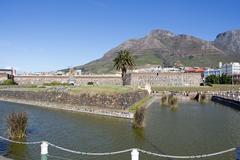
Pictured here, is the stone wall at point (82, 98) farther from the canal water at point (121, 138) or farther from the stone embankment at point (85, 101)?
the canal water at point (121, 138)

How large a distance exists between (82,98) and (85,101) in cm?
140

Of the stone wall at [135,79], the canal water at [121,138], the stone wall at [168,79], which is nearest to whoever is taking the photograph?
the canal water at [121,138]

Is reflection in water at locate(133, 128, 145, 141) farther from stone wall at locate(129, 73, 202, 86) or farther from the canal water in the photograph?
stone wall at locate(129, 73, 202, 86)

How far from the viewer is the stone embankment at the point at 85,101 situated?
39000mm

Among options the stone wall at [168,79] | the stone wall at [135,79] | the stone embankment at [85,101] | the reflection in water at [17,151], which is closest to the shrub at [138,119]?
the stone embankment at [85,101]

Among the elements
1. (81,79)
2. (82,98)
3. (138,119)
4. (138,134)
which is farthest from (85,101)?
(81,79)

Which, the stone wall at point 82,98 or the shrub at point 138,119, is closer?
the shrub at point 138,119

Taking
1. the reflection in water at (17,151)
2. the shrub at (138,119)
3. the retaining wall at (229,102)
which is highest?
the shrub at (138,119)

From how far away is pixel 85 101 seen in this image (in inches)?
1831

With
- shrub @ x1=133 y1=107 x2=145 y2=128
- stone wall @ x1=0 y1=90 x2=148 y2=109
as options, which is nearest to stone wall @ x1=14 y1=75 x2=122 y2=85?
stone wall @ x1=0 y1=90 x2=148 y2=109

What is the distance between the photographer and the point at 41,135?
2427cm

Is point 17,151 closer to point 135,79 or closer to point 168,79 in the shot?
point 168,79

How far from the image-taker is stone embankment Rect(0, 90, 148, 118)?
39000 mm

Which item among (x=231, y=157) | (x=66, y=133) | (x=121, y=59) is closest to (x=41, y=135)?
(x=66, y=133)
